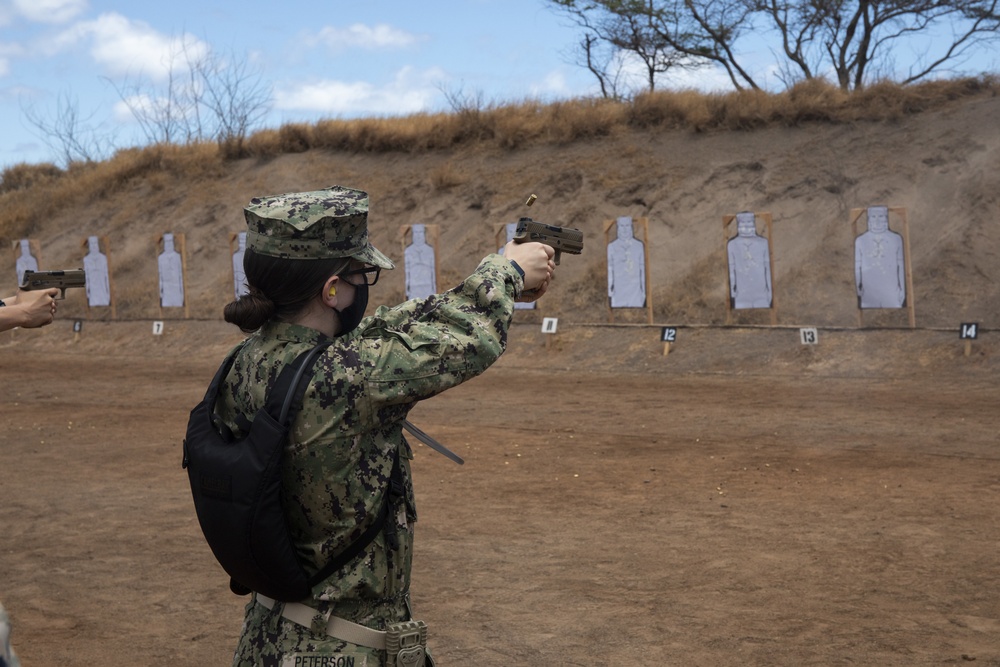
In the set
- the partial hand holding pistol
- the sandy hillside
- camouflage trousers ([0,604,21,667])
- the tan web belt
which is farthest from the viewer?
the sandy hillside

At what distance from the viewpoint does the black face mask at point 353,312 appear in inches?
82.2

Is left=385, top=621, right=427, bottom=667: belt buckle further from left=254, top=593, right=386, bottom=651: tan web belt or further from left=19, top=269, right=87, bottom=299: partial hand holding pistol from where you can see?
left=19, top=269, right=87, bottom=299: partial hand holding pistol

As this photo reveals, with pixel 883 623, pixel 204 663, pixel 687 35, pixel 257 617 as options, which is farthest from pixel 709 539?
pixel 687 35

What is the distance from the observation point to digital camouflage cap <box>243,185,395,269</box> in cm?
199

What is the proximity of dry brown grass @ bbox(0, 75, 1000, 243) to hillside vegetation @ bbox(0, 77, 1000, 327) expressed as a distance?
0.13 ft

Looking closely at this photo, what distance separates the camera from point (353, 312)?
2.10 meters

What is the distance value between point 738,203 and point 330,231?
16.3 metres

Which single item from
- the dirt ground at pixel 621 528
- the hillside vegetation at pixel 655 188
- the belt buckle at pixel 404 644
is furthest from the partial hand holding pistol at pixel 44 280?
the hillside vegetation at pixel 655 188

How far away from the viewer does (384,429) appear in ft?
6.75

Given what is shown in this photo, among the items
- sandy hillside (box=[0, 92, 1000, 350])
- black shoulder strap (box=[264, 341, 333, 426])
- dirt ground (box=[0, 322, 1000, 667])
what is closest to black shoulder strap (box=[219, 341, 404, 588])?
black shoulder strap (box=[264, 341, 333, 426])

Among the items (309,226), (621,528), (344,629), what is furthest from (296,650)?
(621,528)

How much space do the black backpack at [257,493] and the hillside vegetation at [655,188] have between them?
1333 cm

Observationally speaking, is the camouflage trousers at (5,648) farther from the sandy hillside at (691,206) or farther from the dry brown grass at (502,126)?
the dry brown grass at (502,126)

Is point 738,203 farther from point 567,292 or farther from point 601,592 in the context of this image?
point 601,592
